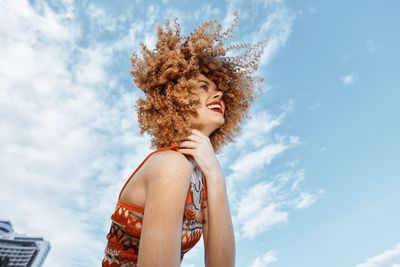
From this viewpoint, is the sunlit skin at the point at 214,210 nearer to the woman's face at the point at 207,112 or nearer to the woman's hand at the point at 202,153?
the woman's hand at the point at 202,153

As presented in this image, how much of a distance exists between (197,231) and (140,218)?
59cm

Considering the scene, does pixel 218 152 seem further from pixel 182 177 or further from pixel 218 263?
pixel 182 177

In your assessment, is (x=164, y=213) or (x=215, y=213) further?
(x=215, y=213)

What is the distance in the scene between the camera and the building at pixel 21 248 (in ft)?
384

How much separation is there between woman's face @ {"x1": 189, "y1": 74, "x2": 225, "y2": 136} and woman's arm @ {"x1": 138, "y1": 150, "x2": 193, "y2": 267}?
106 centimetres

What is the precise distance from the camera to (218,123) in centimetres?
321

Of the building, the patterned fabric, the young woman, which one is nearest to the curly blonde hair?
the young woman

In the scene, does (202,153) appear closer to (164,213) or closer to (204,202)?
(204,202)

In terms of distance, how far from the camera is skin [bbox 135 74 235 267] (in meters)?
1.80

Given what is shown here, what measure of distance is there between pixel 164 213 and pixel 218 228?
1032mm

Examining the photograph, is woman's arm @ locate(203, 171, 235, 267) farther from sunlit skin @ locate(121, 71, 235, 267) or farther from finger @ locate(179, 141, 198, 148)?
finger @ locate(179, 141, 198, 148)

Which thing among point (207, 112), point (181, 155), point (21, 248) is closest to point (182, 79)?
point (207, 112)

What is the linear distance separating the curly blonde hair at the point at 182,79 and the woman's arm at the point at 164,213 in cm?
93

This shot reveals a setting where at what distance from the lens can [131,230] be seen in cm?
230
